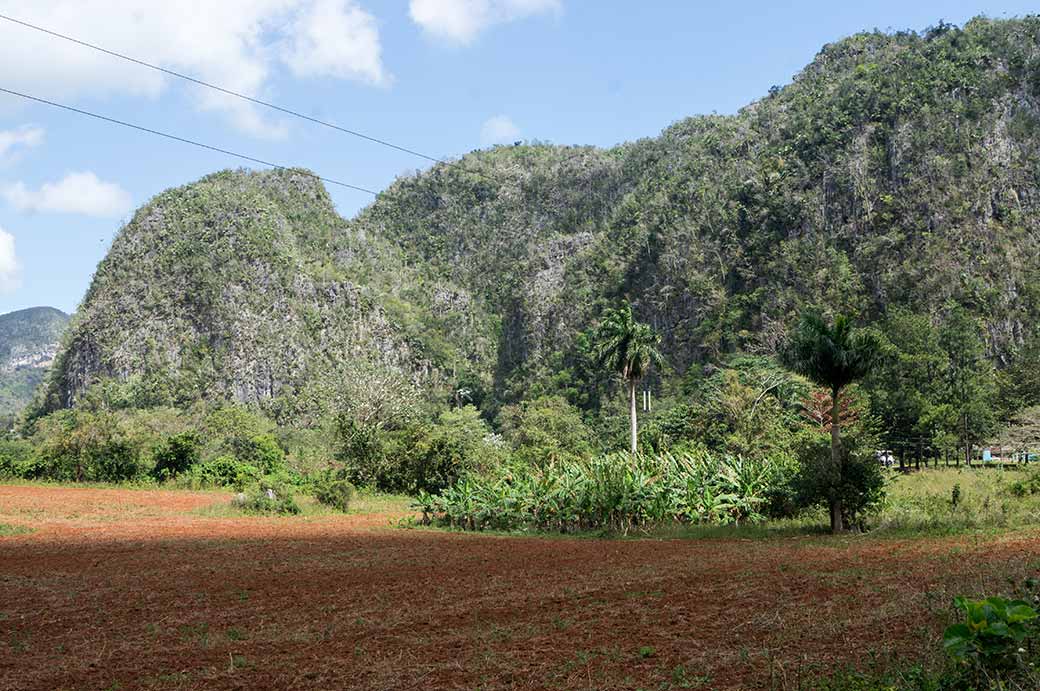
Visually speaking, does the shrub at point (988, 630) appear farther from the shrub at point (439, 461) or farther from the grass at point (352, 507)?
the shrub at point (439, 461)

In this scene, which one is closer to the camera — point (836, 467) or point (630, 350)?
point (836, 467)

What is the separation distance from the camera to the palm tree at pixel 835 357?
22.8m

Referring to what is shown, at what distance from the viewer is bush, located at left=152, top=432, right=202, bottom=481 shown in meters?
49.6

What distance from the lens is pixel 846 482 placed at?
76.1 feet

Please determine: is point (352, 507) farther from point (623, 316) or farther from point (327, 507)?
point (623, 316)

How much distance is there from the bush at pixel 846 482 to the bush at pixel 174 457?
3765 cm

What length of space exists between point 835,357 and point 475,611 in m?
14.3

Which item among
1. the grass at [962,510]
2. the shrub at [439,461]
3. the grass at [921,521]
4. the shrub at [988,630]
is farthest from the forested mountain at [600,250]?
the shrub at [988,630]

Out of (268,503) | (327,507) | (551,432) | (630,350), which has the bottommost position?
(327,507)

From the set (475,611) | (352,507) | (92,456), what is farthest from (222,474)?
(475,611)

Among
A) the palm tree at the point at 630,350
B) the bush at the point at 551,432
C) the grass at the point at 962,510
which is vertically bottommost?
the grass at the point at 962,510

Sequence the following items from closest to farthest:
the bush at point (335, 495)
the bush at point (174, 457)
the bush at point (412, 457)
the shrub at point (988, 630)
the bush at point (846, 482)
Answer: the shrub at point (988, 630) → the bush at point (846, 482) → the bush at point (335, 495) → the bush at point (412, 457) → the bush at point (174, 457)

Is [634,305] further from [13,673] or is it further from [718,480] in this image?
[13,673]

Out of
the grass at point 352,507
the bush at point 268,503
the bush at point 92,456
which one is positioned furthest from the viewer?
the bush at point 92,456
